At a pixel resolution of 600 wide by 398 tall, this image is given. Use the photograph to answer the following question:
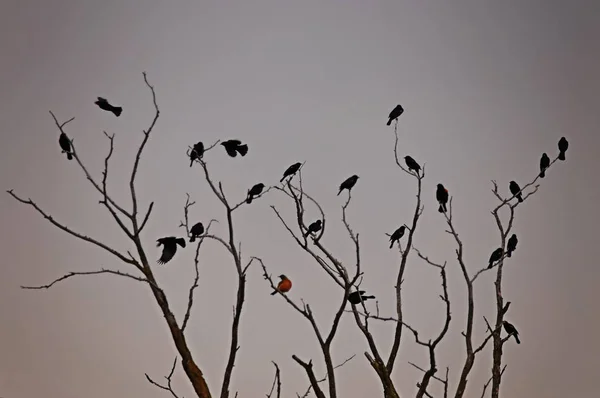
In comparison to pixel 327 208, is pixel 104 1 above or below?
above

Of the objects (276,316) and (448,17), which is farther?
(448,17)

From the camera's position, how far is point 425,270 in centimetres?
135

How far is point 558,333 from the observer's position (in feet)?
4.41

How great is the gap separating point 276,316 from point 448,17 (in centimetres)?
86

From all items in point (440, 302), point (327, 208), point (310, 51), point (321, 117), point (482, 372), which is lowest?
point (482, 372)

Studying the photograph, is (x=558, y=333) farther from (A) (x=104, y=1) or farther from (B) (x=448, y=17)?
(A) (x=104, y=1)

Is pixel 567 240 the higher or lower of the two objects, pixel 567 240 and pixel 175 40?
the lower

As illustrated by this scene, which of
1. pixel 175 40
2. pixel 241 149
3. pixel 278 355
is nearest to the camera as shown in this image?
pixel 241 149

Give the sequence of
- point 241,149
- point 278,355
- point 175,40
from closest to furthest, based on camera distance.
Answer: point 241,149
point 278,355
point 175,40

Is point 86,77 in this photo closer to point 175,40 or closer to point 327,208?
point 175,40

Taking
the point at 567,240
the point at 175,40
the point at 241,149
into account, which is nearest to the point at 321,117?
the point at 175,40

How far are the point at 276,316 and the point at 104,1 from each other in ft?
2.72

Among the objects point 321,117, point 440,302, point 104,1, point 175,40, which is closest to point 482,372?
point 440,302

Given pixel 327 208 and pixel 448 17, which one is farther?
pixel 448 17
